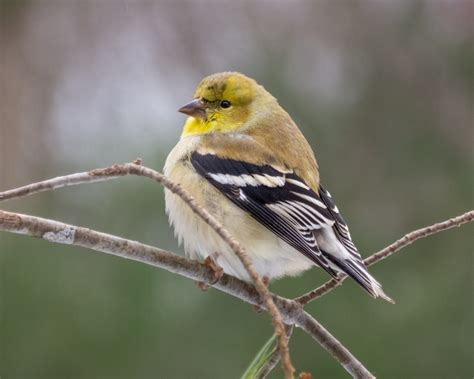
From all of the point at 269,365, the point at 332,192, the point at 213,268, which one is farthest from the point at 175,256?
the point at 332,192

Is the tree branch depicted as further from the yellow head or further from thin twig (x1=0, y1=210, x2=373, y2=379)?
the yellow head

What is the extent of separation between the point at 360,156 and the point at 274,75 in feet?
1.83

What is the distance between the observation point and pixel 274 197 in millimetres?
1921

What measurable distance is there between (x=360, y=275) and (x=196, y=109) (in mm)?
844

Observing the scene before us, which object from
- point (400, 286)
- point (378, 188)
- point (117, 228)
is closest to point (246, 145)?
point (117, 228)

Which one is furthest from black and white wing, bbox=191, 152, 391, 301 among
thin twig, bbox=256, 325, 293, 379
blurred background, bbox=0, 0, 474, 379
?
blurred background, bbox=0, 0, 474, 379

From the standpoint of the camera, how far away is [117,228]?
114 inches

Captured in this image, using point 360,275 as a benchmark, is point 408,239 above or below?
above

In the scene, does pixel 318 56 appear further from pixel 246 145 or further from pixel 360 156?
pixel 246 145

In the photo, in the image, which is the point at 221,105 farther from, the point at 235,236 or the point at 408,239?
the point at 408,239

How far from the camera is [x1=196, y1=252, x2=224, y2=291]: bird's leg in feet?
4.91

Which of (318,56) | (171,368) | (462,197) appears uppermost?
(318,56)

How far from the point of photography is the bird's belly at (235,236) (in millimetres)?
Result: 1842

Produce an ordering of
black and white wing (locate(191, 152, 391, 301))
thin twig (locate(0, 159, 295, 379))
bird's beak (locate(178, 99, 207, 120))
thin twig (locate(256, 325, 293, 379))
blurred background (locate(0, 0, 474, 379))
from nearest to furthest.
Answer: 1. thin twig (locate(0, 159, 295, 379))
2. thin twig (locate(256, 325, 293, 379))
3. black and white wing (locate(191, 152, 391, 301))
4. bird's beak (locate(178, 99, 207, 120))
5. blurred background (locate(0, 0, 474, 379))
